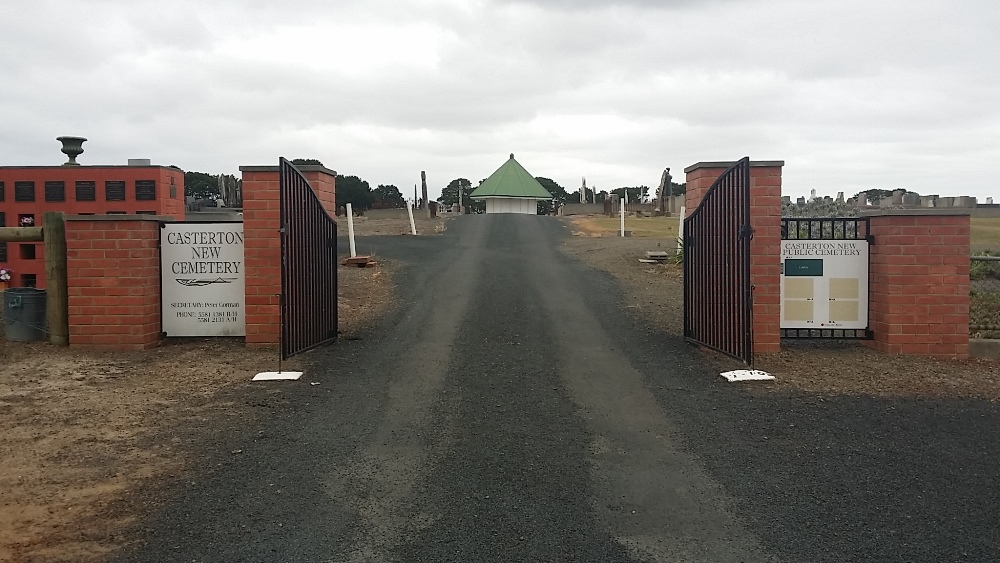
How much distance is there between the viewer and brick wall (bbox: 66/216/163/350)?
31.6 feet

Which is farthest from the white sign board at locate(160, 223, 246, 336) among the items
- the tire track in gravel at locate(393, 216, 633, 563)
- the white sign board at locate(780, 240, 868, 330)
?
the white sign board at locate(780, 240, 868, 330)

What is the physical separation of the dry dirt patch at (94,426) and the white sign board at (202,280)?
27 cm

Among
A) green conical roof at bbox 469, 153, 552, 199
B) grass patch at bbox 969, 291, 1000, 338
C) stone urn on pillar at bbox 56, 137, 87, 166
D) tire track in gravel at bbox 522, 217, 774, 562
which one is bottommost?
tire track in gravel at bbox 522, 217, 774, 562

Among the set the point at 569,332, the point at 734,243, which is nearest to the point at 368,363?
the point at 569,332

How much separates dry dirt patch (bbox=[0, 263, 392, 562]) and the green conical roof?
38834mm

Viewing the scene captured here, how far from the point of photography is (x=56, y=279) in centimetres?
976

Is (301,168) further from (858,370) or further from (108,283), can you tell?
(858,370)

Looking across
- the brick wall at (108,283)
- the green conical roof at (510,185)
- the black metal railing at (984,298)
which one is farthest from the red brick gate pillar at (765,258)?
the green conical roof at (510,185)

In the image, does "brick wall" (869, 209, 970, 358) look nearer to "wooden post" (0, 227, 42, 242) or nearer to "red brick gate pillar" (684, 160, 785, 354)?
"red brick gate pillar" (684, 160, 785, 354)

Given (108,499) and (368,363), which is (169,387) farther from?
(108,499)

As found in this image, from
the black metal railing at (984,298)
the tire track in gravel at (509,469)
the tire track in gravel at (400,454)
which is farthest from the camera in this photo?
the black metal railing at (984,298)

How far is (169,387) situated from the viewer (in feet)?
25.4

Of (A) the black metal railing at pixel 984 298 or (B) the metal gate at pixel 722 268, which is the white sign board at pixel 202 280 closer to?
(B) the metal gate at pixel 722 268

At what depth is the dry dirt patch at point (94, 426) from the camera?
4.36 meters
